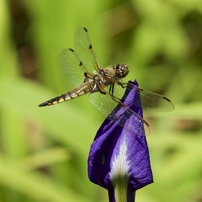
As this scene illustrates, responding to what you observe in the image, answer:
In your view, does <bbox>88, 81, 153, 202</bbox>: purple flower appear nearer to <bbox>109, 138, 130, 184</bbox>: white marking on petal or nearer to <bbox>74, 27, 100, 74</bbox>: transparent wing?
<bbox>109, 138, 130, 184</bbox>: white marking on petal

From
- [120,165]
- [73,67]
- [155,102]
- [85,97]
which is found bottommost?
[120,165]

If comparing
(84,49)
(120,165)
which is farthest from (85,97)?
(120,165)

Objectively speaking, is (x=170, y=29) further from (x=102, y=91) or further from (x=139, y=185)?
(x=139, y=185)

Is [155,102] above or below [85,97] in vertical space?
below

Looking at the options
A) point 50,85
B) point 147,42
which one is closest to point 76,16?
point 50,85

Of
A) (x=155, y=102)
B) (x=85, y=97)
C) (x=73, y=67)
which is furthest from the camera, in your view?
(x=85, y=97)

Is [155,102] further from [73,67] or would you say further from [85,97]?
[85,97]
